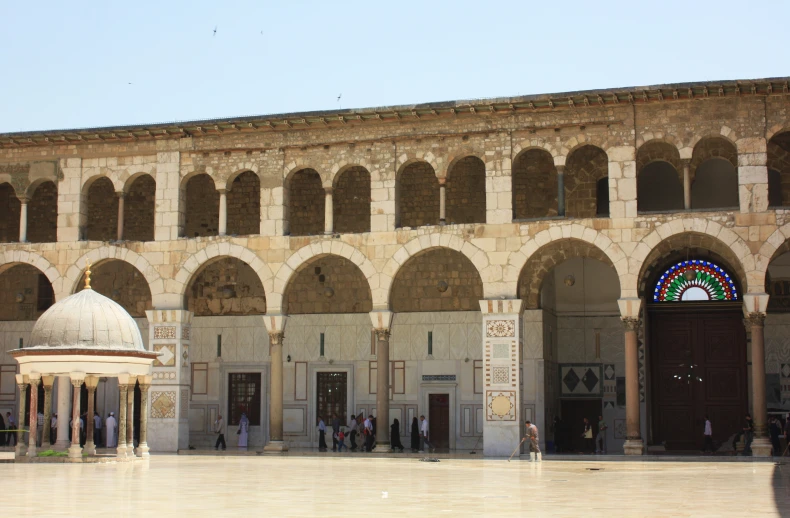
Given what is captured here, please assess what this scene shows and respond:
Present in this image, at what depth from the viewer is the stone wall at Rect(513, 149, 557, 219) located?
984 inches

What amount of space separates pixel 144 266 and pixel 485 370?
26.2 ft

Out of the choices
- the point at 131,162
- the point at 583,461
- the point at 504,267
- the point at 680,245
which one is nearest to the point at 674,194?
the point at 680,245

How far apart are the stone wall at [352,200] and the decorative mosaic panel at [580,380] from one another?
5834 mm

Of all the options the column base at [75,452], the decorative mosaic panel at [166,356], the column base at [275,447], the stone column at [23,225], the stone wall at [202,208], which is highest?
the stone wall at [202,208]

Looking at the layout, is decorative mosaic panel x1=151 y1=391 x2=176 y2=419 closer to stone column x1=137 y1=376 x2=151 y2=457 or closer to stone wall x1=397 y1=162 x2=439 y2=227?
stone column x1=137 y1=376 x2=151 y2=457

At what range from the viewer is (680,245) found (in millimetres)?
23031

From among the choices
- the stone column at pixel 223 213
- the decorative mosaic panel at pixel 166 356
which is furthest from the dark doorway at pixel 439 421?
the stone column at pixel 223 213

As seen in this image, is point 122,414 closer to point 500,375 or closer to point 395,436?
point 395,436

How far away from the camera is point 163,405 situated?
24078 mm

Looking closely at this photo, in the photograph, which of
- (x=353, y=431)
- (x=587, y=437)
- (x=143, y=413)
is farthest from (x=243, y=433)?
(x=587, y=437)

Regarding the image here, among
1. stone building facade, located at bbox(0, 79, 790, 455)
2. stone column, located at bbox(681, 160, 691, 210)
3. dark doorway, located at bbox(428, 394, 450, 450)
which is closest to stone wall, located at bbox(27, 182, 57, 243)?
stone building facade, located at bbox(0, 79, 790, 455)

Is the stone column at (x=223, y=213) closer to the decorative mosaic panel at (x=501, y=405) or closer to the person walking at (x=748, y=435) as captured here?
the decorative mosaic panel at (x=501, y=405)

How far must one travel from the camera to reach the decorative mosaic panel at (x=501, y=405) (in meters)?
22.1

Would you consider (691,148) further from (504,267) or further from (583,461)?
(583,461)
